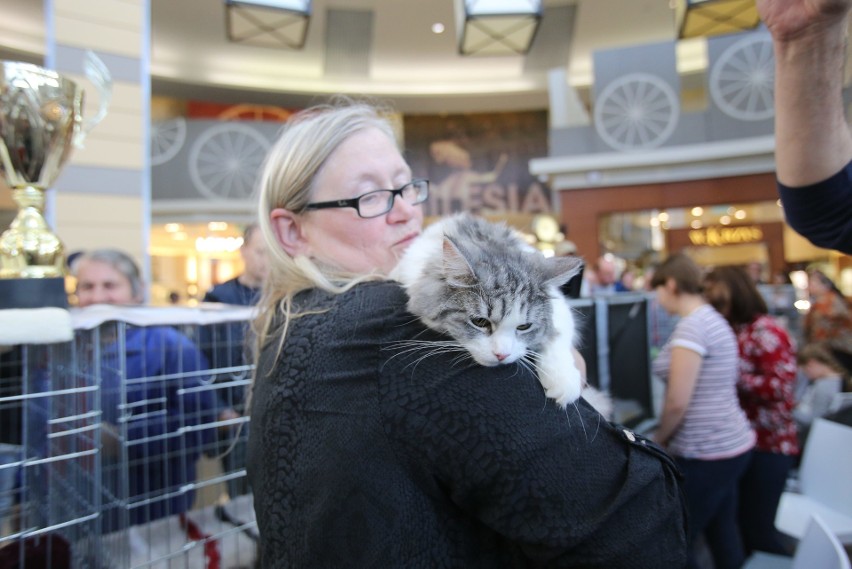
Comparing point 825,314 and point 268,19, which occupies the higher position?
point 268,19

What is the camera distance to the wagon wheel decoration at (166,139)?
31.2ft

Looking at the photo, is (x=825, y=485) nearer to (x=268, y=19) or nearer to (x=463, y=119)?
(x=268, y=19)

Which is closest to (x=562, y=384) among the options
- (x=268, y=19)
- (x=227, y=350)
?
(x=227, y=350)

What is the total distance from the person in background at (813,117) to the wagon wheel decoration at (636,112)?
8128 millimetres

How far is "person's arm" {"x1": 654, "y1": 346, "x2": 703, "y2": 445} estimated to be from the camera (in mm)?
2320

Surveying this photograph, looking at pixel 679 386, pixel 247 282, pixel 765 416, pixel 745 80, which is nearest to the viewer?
pixel 679 386

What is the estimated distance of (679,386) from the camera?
233cm

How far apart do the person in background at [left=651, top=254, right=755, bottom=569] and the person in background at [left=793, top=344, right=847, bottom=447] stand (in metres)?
1.56

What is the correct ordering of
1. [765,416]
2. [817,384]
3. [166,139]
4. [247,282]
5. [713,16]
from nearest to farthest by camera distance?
[765,416]
[247,282]
[817,384]
[713,16]
[166,139]

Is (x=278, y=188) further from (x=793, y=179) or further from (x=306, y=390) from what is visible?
(x=793, y=179)

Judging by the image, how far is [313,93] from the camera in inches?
465

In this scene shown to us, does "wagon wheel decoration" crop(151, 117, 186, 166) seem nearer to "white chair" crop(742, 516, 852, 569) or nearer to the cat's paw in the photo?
the cat's paw

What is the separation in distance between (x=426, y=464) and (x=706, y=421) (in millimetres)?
2068

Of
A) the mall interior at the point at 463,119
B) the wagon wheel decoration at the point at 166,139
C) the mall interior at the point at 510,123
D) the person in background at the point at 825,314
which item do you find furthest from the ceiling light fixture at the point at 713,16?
the wagon wheel decoration at the point at 166,139
